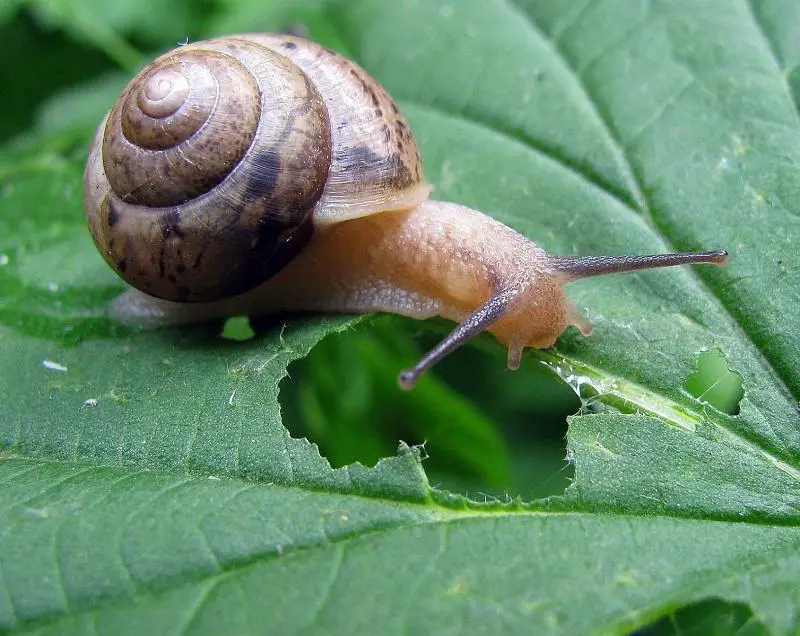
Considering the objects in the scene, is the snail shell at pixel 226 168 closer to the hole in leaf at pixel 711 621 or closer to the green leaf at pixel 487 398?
the green leaf at pixel 487 398

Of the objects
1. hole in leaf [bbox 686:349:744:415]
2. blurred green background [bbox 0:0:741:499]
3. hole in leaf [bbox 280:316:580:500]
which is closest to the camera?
hole in leaf [bbox 686:349:744:415]

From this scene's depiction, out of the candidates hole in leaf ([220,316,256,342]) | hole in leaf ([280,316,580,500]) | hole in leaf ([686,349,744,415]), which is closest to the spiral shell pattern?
hole in leaf ([220,316,256,342])

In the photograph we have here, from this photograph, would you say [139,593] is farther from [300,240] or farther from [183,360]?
[300,240]

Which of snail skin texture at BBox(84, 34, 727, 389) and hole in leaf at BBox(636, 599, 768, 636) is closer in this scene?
hole in leaf at BBox(636, 599, 768, 636)

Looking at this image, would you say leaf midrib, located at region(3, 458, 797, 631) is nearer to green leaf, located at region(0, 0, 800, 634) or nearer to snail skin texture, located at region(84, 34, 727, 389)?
green leaf, located at region(0, 0, 800, 634)

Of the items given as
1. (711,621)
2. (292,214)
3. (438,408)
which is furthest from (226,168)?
(711,621)

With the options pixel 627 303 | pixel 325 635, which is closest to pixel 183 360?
pixel 325 635

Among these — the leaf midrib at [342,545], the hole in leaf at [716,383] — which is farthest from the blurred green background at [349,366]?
the leaf midrib at [342,545]
